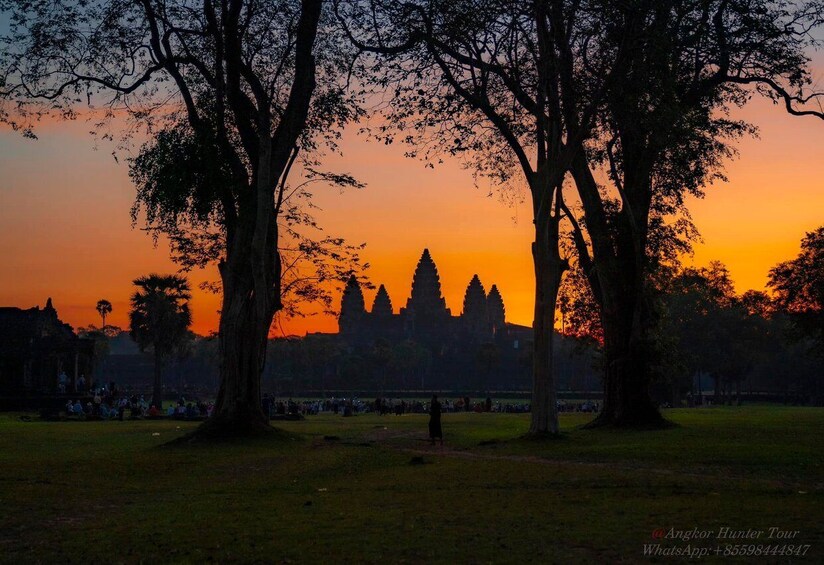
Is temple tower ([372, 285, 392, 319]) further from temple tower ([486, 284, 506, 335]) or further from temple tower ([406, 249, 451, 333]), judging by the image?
temple tower ([486, 284, 506, 335])

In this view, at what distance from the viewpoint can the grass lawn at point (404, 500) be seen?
9195mm

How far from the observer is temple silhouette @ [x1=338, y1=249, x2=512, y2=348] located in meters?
173

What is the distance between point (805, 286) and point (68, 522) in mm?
35563

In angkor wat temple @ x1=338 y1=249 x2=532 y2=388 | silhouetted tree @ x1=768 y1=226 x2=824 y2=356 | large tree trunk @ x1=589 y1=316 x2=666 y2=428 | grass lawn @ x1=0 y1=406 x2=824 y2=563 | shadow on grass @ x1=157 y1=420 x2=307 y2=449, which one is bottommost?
grass lawn @ x1=0 y1=406 x2=824 y2=563

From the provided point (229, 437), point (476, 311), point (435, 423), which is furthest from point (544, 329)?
point (476, 311)

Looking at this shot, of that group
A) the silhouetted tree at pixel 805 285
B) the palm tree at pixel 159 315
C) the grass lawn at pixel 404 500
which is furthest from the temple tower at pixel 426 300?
the grass lawn at pixel 404 500

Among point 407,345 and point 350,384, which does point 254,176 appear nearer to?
point 350,384

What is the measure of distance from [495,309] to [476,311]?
620cm

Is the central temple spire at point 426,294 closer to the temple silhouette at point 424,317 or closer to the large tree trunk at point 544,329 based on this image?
the temple silhouette at point 424,317

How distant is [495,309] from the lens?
18438 cm

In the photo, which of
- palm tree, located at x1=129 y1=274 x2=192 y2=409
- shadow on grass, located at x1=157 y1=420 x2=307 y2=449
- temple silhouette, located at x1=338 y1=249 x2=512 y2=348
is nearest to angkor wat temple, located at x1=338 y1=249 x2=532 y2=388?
temple silhouette, located at x1=338 y1=249 x2=512 y2=348

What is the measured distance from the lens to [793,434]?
85.4 ft

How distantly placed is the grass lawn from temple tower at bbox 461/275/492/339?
154532 mm

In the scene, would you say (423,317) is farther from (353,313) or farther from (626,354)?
(626,354)
